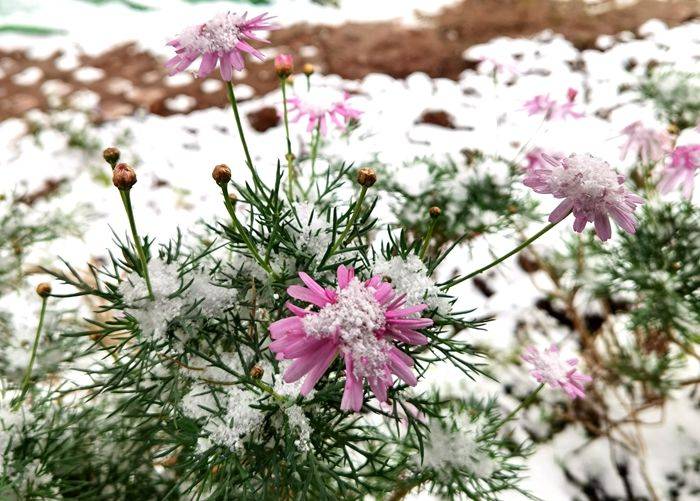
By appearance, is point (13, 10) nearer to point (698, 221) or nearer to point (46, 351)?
point (46, 351)

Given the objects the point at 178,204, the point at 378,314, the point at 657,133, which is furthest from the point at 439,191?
the point at 178,204

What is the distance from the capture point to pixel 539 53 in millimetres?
2553

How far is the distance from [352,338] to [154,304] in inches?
10.4

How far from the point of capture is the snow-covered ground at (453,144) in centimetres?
136

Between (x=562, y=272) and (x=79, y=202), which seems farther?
(x=79, y=202)

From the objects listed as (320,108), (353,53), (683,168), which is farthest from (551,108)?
(353,53)

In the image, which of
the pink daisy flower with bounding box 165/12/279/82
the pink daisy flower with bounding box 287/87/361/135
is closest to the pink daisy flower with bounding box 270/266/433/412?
the pink daisy flower with bounding box 165/12/279/82

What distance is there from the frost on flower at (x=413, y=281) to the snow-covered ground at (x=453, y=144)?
0.61 meters

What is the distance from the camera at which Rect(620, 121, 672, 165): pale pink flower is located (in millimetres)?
1108

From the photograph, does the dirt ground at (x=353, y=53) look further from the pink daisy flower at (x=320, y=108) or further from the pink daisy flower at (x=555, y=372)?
the pink daisy flower at (x=555, y=372)

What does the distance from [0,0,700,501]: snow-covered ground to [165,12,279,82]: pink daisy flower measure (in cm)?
57

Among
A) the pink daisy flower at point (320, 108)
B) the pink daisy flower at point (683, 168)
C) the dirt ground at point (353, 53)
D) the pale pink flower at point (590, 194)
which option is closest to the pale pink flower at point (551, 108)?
the pink daisy flower at point (683, 168)

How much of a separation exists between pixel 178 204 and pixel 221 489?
1.48 m

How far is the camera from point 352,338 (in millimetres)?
486
